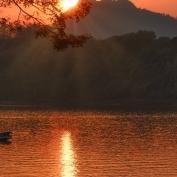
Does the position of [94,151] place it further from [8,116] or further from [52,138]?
[8,116]

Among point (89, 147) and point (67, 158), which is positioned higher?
point (89, 147)

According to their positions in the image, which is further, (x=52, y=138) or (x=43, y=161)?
(x=52, y=138)

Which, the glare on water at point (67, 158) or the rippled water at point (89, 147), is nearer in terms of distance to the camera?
the glare on water at point (67, 158)

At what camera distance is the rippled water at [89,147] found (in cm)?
7788

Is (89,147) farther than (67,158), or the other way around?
(89,147)

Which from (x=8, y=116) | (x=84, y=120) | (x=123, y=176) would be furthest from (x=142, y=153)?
(x=8, y=116)

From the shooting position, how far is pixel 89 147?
10550 cm

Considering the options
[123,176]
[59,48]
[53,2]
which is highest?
[53,2]

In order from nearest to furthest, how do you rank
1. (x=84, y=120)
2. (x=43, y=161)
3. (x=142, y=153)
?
(x=43, y=161), (x=142, y=153), (x=84, y=120)

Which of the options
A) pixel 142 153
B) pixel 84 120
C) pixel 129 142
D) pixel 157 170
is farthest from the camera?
pixel 84 120

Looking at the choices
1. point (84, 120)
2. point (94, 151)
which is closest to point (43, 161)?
point (94, 151)

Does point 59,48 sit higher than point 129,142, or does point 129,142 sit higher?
point 59,48

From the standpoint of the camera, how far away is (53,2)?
4884 centimetres

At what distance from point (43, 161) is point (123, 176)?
16.5 metres
